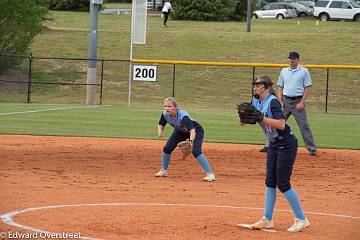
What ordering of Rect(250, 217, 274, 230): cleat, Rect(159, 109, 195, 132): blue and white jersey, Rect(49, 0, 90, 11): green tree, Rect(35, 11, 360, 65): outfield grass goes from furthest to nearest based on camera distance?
Rect(49, 0, 90, 11): green tree
Rect(35, 11, 360, 65): outfield grass
Rect(159, 109, 195, 132): blue and white jersey
Rect(250, 217, 274, 230): cleat

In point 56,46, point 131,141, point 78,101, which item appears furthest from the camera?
point 56,46

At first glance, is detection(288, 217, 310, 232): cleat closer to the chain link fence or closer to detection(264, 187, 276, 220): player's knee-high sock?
detection(264, 187, 276, 220): player's knee-high sock

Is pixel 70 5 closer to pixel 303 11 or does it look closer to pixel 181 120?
pixel 303 11

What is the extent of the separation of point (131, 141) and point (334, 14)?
1680 inches

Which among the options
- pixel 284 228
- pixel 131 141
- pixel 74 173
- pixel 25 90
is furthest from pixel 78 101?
pixel 284 228

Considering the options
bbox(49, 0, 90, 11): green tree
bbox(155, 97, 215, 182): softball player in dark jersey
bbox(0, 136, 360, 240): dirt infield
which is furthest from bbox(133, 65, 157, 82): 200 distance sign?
bbox(49, 0, 90, 11): green tree

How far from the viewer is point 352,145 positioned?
20.1 meters

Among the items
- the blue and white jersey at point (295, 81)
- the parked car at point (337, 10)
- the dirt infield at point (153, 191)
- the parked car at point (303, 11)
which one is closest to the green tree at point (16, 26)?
the dirt infield at point (153, 191)

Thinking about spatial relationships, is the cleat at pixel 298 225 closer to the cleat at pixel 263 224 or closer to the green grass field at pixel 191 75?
the cleat at pixel 263 224

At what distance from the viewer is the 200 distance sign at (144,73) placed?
2912 cm

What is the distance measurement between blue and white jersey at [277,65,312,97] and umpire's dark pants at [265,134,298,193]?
274 inches

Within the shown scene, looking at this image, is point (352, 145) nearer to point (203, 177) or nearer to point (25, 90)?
point (203, 177)

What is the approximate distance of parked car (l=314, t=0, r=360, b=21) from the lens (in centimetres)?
5853

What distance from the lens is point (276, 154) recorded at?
32.5 ft
